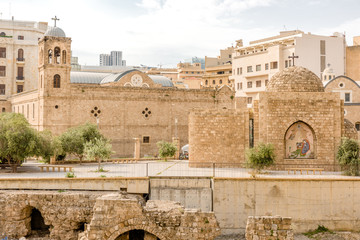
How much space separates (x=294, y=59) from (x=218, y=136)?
29.2m

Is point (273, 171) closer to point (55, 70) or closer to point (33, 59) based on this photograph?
point (55, 70)

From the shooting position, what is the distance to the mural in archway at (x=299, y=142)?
75.7 feet

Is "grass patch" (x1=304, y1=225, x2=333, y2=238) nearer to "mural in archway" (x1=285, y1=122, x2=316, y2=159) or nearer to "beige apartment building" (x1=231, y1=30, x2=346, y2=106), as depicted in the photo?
"mural in archway" (x1=285, y1=122, x2=316, y2=159)

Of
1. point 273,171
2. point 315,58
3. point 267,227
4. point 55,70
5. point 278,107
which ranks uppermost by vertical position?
point 315,58

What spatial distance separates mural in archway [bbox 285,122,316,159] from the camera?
23.1 m

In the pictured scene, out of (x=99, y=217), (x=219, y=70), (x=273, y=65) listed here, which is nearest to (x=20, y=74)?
(x=273, y=65)

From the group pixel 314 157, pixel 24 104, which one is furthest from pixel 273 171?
pixel 24 104

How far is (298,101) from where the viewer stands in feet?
75.9

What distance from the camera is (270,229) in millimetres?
15234

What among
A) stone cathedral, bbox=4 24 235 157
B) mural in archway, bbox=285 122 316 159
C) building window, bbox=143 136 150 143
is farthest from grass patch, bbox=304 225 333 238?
building window, bbox=143 136 150 143

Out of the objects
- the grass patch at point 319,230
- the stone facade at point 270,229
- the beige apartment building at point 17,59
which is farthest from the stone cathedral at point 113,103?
the stone facade at point 270,229

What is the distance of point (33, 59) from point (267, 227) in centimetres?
4423

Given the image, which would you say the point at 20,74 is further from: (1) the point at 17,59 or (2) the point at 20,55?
(2) the point at 20,55

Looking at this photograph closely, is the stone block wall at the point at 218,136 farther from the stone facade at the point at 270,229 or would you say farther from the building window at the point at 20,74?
the building window at the point at 20,74
